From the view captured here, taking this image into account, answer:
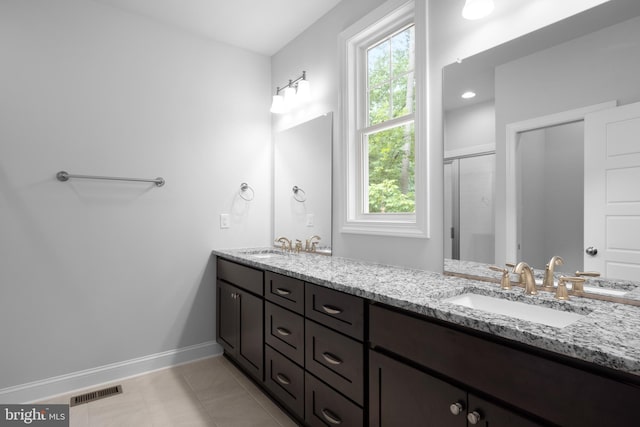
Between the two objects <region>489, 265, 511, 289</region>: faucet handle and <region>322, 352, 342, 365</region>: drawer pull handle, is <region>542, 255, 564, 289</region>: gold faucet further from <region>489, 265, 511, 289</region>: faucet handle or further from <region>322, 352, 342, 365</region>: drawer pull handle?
<region>322, 352, 342, 365</region>: drawer pull handle

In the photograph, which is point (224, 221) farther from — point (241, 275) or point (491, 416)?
point (491, 416)

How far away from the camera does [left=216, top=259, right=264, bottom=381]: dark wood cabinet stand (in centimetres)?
219

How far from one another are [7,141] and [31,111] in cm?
23

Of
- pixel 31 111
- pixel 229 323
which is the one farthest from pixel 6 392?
pixel 31 111

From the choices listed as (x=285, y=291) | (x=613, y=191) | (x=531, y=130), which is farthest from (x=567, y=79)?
(x=285, y=291)

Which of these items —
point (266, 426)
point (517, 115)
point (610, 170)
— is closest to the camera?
point (610, 170)

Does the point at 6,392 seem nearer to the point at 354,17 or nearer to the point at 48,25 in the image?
the point at 48,25

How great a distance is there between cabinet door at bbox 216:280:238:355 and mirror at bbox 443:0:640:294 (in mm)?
1573

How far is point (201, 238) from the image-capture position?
2.82 metres

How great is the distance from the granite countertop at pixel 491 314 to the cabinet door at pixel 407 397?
0.72 ft

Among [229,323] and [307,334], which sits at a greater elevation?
[307,334]

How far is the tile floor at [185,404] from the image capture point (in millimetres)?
1954

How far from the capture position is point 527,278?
4.46 ft

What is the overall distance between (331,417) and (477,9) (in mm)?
1910
